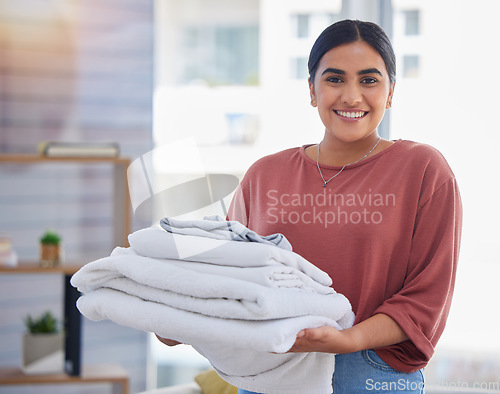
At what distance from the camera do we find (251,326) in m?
0.97

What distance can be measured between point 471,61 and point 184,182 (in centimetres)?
141

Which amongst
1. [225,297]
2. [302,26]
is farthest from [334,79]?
[302,26]

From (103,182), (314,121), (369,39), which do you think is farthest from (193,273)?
(103,182)

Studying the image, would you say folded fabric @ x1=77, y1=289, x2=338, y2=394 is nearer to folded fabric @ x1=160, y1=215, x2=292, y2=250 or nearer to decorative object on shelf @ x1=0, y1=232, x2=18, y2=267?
folded fabric @ x1=160, y1=215, x2=292, y2=250

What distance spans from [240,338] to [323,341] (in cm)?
16

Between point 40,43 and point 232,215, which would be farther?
point 40,43

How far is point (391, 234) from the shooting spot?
4.00 feet

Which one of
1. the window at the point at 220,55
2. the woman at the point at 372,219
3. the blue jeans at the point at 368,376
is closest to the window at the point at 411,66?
the window at the point at 220,55

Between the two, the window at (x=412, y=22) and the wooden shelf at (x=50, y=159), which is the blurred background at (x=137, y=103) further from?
the wooden shelf at (x=50, y=159)

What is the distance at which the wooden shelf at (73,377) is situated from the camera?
2.61 m

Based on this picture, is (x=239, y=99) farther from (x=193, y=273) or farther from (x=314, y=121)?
(x=193, y=273)

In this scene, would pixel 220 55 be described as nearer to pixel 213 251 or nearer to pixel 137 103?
pixel 137 103

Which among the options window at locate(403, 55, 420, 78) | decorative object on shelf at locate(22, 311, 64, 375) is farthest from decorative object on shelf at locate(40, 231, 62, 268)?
window at locate(403, 55, 420, 78)

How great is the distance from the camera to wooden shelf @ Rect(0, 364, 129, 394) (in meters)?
2.61
